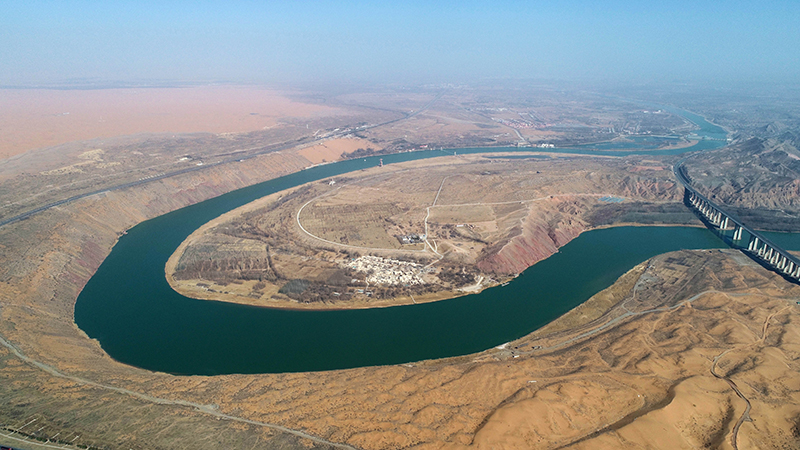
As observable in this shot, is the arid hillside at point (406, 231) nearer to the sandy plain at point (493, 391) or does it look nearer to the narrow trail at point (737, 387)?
the sandy plain at point (493, 391)

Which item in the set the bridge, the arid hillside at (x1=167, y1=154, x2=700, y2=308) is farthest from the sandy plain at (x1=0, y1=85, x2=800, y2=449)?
the arid hillside at (x1=167, y1=154, x2=700, y2=308)

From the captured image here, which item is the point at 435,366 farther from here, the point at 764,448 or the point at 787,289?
the point at 787,289

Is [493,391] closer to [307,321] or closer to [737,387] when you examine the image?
[737,387]

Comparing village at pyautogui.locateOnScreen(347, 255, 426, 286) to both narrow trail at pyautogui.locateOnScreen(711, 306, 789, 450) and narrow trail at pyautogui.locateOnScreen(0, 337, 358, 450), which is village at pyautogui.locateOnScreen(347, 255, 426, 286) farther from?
narrow trail at pyautogui.locateOnScreen(711, 306, 789, 450)

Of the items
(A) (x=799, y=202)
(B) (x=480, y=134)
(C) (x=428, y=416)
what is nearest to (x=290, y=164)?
(B) (x=480, y=134)

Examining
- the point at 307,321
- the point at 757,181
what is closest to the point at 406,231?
the point at 307,321

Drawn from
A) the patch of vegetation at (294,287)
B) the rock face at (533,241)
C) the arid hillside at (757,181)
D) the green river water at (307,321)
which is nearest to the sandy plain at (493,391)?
the green river water at (307,321)
